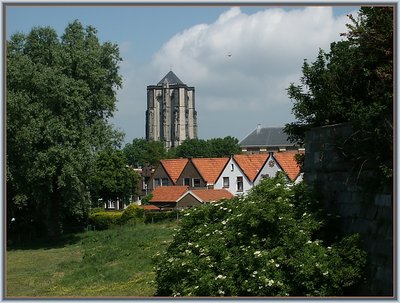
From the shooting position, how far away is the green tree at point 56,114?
105 feet

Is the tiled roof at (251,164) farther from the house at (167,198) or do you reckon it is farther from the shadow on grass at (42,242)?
the shadow on grass at (42,242)

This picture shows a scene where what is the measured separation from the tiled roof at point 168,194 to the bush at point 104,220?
8010mm

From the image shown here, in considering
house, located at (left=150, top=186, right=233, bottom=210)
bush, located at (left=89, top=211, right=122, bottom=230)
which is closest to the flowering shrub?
bush, located at (left=89, top=211, right=122, bottom=230)

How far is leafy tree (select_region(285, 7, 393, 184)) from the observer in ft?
27.2

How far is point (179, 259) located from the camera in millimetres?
10219

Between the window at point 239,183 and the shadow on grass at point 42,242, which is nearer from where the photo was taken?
the shadow on grass at point 42,242

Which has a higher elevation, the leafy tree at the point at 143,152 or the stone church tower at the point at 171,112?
the stone church tower at the point at 171,112

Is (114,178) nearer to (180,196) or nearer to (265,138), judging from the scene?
(180,196)

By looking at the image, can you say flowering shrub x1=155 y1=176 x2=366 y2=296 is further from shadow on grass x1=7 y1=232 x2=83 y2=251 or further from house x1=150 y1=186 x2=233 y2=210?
house x1=150 y1=186 x2=233 y2=210

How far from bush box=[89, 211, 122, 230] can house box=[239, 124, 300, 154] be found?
65.1 meters

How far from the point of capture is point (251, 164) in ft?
194

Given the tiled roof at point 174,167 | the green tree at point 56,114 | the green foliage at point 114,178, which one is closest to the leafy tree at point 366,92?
the green tree at point 56,114

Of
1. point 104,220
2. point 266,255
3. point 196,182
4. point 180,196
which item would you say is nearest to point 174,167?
point 196,182

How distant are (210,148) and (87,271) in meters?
107
